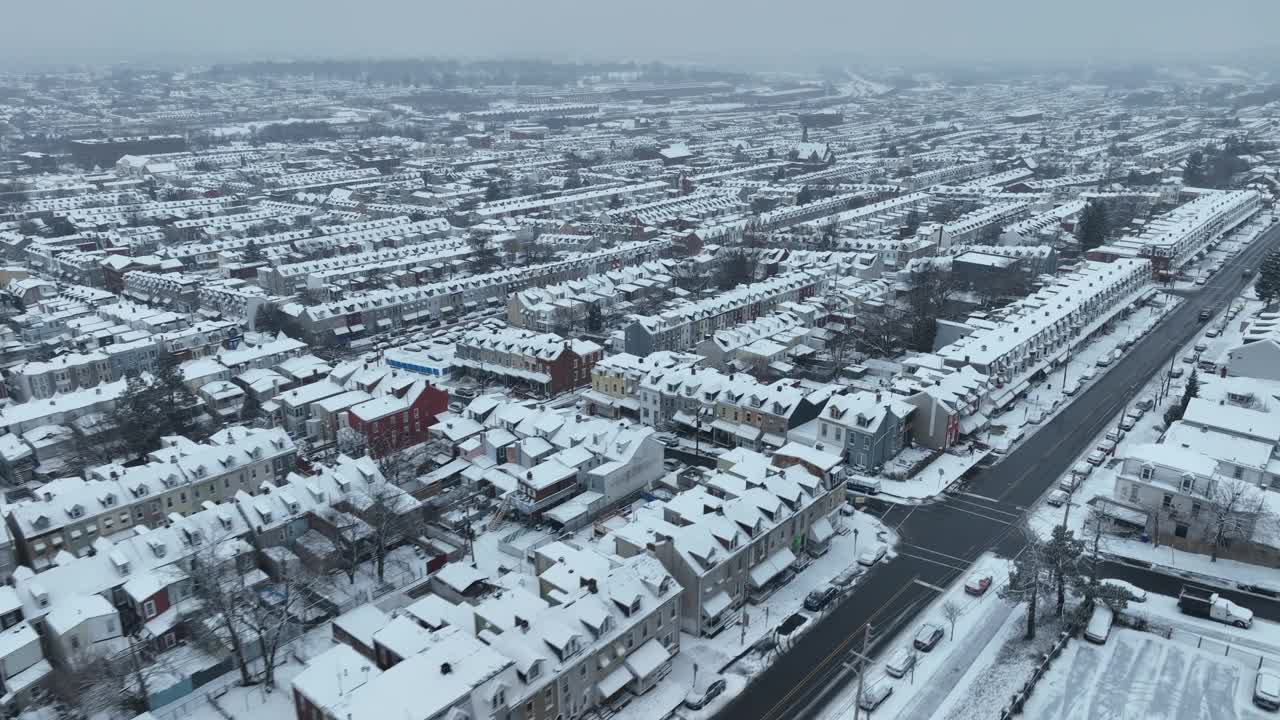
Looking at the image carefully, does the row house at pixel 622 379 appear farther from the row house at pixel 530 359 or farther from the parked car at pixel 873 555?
the parked car at pixel 873 555

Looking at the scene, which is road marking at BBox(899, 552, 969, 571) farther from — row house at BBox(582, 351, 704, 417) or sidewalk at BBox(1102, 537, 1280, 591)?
row house at BBox(582, 351, 704, 417)

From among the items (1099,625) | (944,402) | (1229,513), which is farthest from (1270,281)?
(1099,625)

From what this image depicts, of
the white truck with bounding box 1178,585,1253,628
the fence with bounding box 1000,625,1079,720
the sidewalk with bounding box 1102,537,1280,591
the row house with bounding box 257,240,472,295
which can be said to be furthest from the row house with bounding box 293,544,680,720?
the row house with bounding box 257,240,472,295

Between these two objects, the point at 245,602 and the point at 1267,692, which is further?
the point at 245,602

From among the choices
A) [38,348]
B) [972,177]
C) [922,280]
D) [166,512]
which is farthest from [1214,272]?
[38,348]

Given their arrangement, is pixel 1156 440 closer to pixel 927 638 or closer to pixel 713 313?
pixel 927 638
